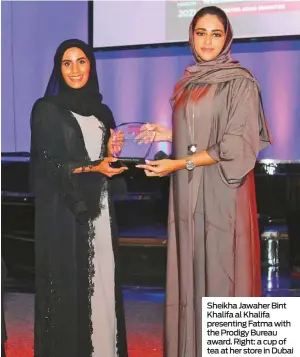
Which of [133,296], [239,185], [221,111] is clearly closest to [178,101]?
[221,111]

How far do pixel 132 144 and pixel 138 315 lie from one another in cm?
73

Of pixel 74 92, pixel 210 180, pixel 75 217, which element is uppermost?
pixel 74 92

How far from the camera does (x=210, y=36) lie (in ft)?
6.03

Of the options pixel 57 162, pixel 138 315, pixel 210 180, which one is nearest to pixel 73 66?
pixel 57 162

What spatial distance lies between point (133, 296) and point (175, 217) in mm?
515

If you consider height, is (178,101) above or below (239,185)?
above

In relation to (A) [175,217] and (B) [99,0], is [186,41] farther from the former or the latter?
(A) [175,217]

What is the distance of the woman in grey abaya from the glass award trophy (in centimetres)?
10

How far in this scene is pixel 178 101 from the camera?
1864 millimetres

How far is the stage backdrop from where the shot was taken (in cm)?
233

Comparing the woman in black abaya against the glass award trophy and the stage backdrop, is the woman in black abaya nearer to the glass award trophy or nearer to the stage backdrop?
the glass award trophy
